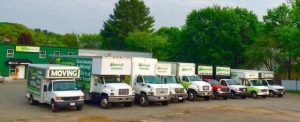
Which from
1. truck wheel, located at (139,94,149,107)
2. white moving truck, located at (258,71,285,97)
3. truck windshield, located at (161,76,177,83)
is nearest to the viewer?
truck wheel, located at (139,94,149,107)

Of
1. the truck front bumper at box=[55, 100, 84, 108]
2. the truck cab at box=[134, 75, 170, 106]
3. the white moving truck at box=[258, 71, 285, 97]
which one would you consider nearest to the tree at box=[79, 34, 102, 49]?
the white moving truck at box=[258, 71, 285, 97]

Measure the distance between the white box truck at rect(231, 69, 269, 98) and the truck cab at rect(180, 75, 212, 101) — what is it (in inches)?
275

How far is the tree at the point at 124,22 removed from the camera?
320 feet

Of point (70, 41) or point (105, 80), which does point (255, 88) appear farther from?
point (70, 41)

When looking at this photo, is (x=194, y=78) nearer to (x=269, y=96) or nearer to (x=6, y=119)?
(x=269, y=96)

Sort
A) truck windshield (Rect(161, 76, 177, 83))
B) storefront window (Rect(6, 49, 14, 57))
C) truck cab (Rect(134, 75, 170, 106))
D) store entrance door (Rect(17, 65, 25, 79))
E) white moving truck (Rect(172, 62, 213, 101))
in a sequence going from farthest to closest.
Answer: store entrance door (Rect(17, 65, 25, 79)) < storefront window (Rect(6, 49, 14, 57)) < white moving truck (Rect(172, 62, 213, 101)) < truck windshield (Rect(161, 76, 177, 83)) < truck cab (Rect(134, 75, 170, 106))

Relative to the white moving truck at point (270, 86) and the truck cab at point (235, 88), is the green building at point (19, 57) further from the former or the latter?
the white moving truck at point (270, 86)

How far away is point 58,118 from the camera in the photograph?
22.0m

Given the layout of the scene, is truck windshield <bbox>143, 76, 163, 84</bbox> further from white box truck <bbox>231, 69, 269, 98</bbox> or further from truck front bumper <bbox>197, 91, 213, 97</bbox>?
white box truck <bbox>231, 69, 269, 98</bbox>

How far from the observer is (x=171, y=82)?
105ft

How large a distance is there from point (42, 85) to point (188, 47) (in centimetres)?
4100

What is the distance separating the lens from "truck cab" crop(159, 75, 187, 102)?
31011 millimetres

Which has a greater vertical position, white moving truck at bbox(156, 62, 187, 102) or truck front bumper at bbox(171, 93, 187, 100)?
white moving truck at bbox(156, 62, 187, 102)

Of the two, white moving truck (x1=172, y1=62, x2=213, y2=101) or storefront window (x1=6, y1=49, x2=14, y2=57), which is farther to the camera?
storefront window (x1=6, y1=49, x2=14, y2=57)
